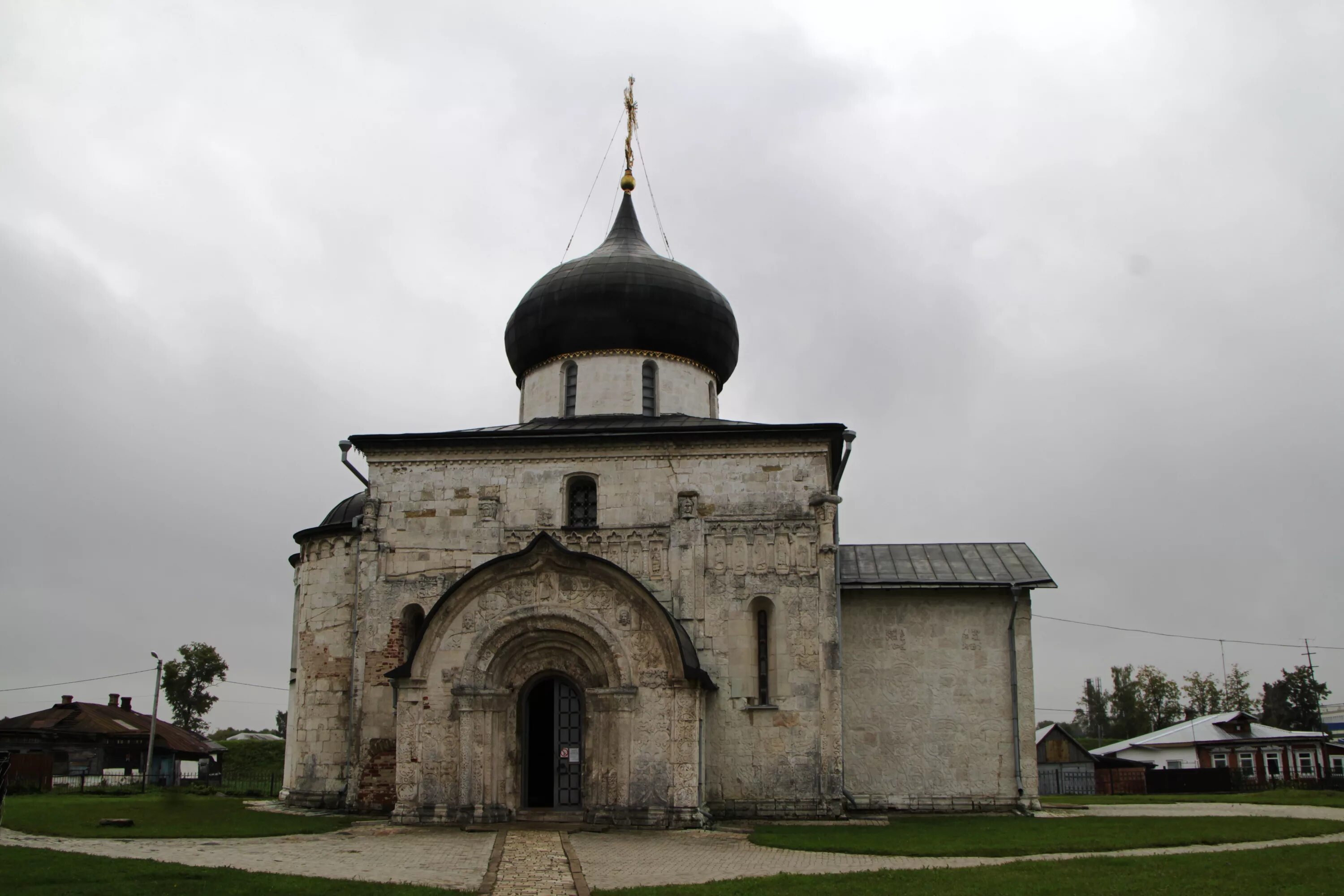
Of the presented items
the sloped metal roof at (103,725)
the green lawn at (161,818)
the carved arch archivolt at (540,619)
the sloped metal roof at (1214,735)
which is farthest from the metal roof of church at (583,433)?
the sloped metal roof at (1214,735)

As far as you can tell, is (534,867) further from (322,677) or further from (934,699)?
(934,699)

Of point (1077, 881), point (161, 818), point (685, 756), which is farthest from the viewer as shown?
point (161, 818)

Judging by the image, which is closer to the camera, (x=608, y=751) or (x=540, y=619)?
(x=608, y=751)

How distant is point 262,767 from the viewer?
40.2 metres

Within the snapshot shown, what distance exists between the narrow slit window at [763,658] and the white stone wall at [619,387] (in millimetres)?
4971

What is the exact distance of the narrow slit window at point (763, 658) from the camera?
16.8 metres

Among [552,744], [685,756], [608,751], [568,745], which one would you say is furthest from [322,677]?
[685,756]

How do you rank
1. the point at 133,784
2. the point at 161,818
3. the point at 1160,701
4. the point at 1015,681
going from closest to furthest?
the point at 161,818, the point at 1015,681, the point at 133,784, the point at 1160,701

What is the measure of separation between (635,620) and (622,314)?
699 centimetres

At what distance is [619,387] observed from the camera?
67.1 feet

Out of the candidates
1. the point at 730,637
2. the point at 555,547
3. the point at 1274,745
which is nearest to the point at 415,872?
the point at 555,547

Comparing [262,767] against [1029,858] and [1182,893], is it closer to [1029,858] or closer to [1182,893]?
[1029,858]

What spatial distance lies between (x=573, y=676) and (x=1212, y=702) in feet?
198

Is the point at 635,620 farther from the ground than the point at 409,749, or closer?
farther from the ground
